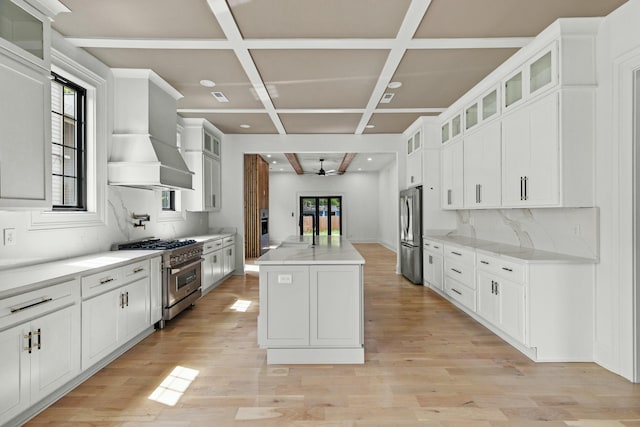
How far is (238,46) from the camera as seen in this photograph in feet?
10.6

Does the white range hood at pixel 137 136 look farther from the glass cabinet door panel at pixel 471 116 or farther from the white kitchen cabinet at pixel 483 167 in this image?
the glass cabinet door panel at pixel 471 116

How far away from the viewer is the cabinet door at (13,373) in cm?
187

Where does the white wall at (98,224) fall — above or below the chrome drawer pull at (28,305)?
above

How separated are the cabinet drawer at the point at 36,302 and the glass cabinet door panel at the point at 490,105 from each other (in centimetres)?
425

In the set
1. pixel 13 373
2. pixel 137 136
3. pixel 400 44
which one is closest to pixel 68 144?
pixel 137 136

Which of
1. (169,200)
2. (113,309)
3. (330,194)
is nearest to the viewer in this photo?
(113,309)

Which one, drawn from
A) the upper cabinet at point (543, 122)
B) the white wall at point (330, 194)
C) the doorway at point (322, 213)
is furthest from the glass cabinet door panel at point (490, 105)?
the doorway at point (322, 213)

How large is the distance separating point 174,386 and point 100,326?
2.53 ft

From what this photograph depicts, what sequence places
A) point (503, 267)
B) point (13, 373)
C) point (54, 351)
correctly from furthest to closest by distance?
point (503, 267), point (54, 351), point (13, 373)

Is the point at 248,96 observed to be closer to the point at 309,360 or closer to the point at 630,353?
the point at 309,360

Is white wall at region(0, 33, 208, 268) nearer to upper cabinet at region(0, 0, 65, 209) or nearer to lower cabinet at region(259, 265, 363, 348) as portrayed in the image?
upper cabinet at region(0, 0, 65, 209)

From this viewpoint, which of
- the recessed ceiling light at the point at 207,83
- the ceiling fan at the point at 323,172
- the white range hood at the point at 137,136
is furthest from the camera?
the ceiling fan at the point at 323,172

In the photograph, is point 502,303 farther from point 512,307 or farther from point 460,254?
point 460,254

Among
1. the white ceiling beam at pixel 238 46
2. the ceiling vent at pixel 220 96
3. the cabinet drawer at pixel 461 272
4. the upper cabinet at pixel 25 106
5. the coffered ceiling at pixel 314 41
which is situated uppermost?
the ceiling vent at pixel 220 96
